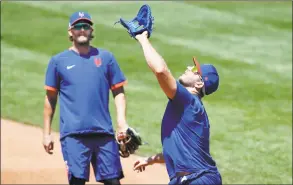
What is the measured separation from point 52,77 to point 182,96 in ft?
7.70

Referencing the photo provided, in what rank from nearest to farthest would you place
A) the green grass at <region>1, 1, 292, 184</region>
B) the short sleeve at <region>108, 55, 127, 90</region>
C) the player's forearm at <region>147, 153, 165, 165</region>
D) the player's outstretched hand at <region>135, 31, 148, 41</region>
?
1. the player's outstretched hand at <region>135, 31, 148, 41</region>
2. the player's forearm at <region>147, 153, 165, 165</region>
3. the short sleeve at <region>108, 55, 127, 90</region>
4. the green grass at <region>1, 1, 292, 184</region>

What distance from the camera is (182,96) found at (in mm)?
5703

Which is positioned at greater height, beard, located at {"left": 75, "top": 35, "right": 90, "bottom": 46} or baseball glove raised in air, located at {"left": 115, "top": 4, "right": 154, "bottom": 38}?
baseball glove raised in air, located at {"left": 115, "top": 4, "right": 154, "bottom": 38}

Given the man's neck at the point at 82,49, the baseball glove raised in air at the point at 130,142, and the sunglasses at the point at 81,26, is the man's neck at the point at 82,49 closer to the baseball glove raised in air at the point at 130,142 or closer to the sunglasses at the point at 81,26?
the sunglasses at the point at 81,26

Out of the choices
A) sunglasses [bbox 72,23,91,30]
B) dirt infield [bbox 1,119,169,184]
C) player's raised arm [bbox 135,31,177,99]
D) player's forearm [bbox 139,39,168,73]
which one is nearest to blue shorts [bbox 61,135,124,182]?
sunglasses [bbox 72,23,91,30]

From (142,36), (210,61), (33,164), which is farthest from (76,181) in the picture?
(210,61)

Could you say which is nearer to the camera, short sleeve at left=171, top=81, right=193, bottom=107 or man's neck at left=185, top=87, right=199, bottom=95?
short sleeve at left=171, top=81, right=193, bottom=107

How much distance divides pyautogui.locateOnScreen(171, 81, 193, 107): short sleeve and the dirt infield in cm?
462

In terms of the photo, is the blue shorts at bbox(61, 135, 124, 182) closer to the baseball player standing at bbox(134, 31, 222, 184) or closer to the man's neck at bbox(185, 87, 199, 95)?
the baseball player standing at bbox(134, 31, 222, 184)

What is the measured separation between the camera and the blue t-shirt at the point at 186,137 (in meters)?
5.84

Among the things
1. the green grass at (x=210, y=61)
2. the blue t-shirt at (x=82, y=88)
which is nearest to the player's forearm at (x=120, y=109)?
the blue t-shirt at (x=82, y=88)

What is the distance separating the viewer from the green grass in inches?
467

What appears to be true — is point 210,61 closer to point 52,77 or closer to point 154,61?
point 52,77

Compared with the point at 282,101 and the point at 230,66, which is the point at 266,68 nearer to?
the point at 230,66
